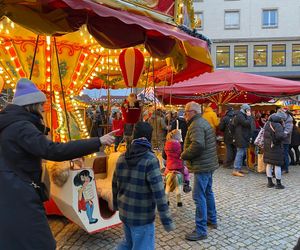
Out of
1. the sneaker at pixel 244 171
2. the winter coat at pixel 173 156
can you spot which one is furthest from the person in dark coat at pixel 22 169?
the sneaker at pixel 244 171

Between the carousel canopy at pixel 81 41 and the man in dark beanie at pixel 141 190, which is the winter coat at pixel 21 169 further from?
the carousel canopy at pixel 81 41

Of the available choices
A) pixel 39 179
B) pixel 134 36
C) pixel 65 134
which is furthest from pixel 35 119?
pixel 65 134

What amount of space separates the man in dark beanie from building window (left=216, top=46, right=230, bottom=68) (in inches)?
1273

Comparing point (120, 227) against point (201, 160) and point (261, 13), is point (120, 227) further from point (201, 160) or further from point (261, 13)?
point (261, 13)

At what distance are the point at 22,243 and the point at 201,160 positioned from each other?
2.62 meters

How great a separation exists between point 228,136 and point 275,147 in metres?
2.34

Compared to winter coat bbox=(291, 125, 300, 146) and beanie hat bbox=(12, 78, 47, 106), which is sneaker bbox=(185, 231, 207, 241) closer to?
beanie hat bbox=(12, 78, 47, 106)

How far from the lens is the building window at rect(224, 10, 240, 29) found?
110 feet

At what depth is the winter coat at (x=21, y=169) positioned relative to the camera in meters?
2.44

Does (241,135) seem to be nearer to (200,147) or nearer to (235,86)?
(235,86)

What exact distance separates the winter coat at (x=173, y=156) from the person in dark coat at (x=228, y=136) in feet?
13.6

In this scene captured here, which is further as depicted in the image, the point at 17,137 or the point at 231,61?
the point at 231,61

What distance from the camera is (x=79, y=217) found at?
4.09 m

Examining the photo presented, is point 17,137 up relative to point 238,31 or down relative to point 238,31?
down
